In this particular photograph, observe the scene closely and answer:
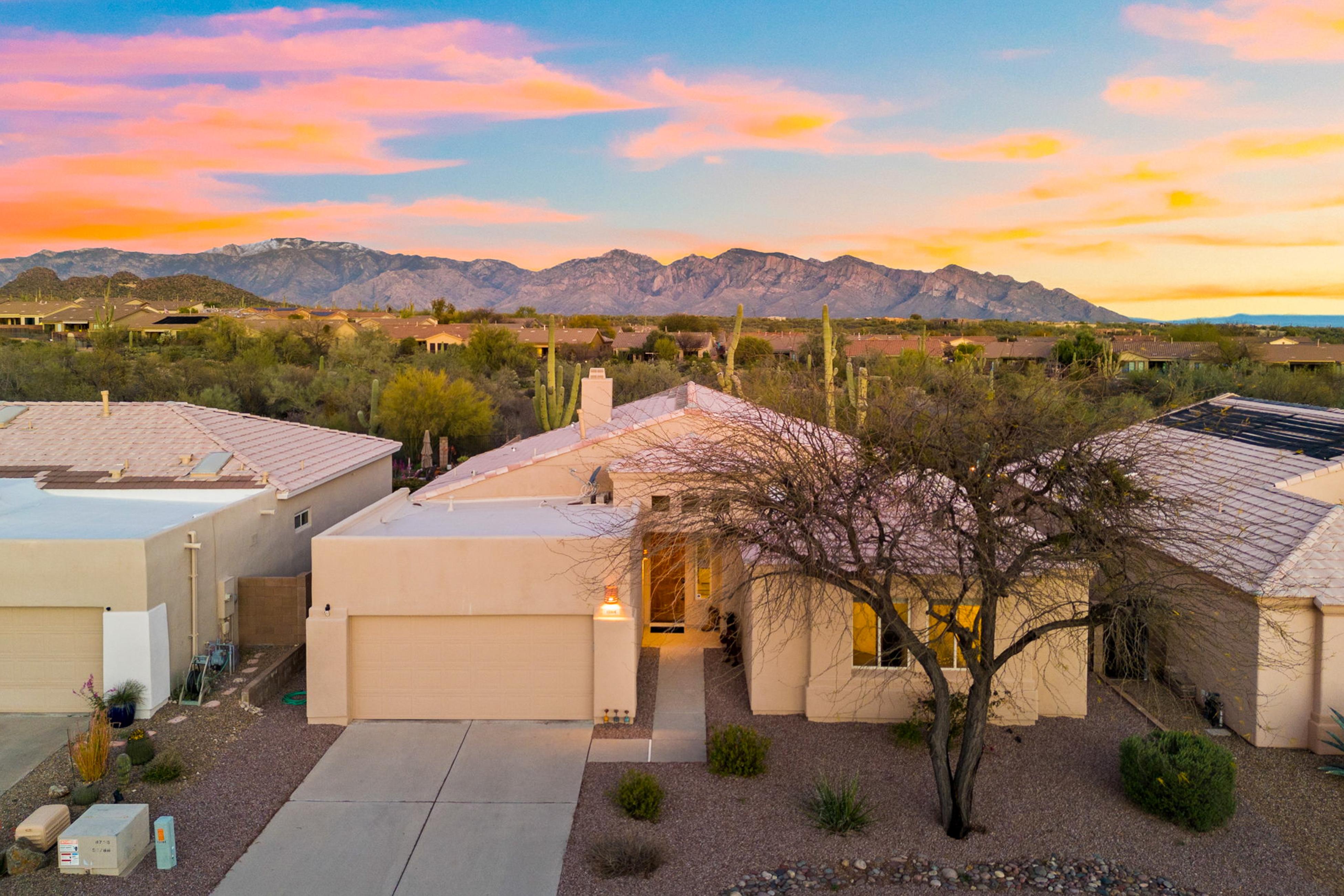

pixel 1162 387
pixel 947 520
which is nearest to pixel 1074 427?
pixel 947 520

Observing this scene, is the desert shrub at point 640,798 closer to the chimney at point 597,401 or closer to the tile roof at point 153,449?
the tile roof at point 153,449

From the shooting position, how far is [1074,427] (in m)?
8.84

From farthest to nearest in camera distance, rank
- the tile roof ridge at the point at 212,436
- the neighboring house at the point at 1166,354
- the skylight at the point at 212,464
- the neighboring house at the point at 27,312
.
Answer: the neighboring house at the point at 27,312
the neighboring house at the point at 1166,354
the tile roof ridge at the point at 212,436
the skylight at the point at 212,464

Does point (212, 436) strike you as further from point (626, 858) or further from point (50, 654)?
point (626, 858)

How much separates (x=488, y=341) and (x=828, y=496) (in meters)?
49.4

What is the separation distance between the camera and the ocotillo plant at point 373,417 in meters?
34.1

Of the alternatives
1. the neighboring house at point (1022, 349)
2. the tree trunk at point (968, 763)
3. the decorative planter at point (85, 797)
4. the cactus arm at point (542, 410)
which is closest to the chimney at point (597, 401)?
the decorative planter at point (85, 797)

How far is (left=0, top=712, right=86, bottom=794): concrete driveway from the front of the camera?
10.4 metres

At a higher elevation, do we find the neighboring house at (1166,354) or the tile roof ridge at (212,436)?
the neighboring house at (1166,354)

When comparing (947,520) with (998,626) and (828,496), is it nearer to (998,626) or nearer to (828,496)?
(828,496)

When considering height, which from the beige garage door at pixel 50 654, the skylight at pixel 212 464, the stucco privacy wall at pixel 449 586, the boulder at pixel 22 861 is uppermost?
the skylight at pixel 212 464

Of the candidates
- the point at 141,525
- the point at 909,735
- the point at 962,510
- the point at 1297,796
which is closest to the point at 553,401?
the point at 141,525

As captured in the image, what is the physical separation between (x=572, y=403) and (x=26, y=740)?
22.8 metres

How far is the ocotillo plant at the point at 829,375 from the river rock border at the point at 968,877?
4.98m
